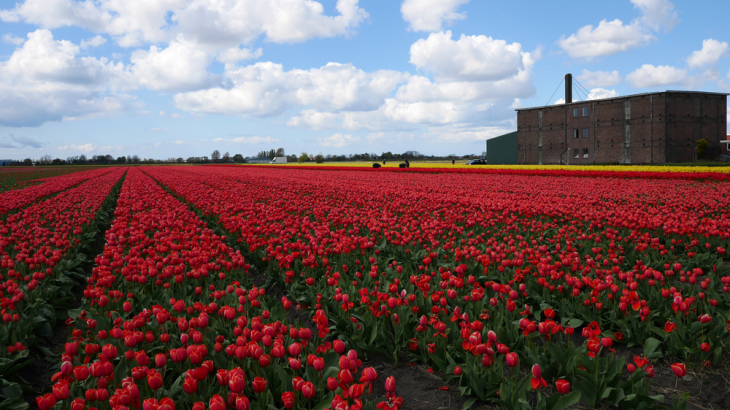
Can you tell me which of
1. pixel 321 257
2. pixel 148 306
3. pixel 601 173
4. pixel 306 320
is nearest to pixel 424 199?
pixel 321 257

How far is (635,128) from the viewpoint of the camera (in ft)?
182

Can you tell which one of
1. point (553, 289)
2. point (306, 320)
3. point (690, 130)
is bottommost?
point (306, 320)

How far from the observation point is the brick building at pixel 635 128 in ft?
177

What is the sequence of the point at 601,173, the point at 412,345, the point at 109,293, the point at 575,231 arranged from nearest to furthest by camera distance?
the point at 412,345, the point at 109,293, the point at 575,231, the point at 601,173

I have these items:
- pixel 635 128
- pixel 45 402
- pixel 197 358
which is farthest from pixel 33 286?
pixel 635 128

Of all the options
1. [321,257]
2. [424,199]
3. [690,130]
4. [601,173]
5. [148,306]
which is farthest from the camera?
[690,130]

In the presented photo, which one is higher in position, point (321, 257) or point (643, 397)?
point (321, 257)

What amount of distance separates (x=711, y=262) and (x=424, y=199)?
8.14m

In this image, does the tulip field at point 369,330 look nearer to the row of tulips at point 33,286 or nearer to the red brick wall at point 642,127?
the row of tulips at point 33,286

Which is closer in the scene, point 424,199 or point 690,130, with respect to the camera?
point 424,199

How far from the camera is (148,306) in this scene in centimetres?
511

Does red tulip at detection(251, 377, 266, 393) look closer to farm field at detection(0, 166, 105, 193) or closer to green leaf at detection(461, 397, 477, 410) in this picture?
green leaf at detection(461, 397, 477, 410)

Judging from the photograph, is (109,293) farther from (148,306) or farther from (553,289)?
(553,289)

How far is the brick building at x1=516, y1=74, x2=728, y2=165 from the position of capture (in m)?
53.9
